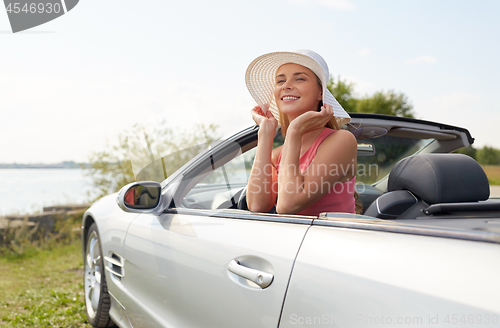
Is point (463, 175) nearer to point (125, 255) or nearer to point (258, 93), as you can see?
point (258, 93)

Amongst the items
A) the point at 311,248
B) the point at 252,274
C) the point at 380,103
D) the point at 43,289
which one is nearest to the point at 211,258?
the point at 252,274

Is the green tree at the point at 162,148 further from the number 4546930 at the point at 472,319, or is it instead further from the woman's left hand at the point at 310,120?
the number 4546930 at the point at 472,319

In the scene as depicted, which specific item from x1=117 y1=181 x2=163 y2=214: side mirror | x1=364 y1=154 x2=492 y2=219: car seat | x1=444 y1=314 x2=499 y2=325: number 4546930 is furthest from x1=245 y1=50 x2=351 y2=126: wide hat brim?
x1=444 y1=314 x2=499 y2=325: number 4546930

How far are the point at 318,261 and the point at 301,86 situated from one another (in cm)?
108

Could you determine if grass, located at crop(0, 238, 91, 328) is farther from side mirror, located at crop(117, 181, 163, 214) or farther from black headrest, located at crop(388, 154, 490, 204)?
black headrest, located at crop(388, 154, 490, 204)

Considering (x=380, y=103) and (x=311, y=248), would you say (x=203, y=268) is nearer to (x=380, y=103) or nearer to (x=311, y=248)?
(x=311, y=248)

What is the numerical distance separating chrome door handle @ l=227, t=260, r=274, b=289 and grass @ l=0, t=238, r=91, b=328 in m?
2.57

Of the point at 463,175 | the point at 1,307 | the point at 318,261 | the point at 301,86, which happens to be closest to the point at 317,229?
the point at 318,261

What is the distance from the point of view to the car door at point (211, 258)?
1370mm

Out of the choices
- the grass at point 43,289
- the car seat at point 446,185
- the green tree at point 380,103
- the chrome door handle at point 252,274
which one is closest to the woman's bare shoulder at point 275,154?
the car seat at point 446,185

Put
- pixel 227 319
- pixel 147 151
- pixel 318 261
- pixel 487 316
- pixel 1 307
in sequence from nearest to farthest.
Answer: pixel 487 316, pixel 318 261, pixel 227 319, pixel 147 151, pixel 1 307

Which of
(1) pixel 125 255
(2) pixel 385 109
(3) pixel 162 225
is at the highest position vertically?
(3) pixel 162 225

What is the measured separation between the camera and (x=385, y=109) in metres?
21.2

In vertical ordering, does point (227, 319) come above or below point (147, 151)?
below
